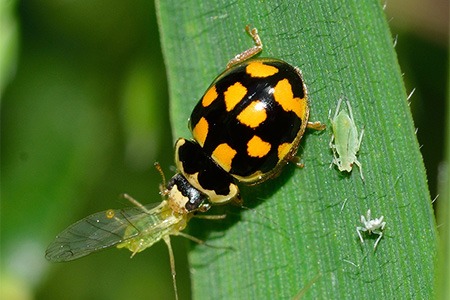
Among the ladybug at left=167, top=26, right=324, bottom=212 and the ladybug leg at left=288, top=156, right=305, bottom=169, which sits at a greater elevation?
the ladybug at left=167, top=26, right=324, bottom=212

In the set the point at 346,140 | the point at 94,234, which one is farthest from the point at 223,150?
the point at 94,234

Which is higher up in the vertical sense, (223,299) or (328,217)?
(328,217)

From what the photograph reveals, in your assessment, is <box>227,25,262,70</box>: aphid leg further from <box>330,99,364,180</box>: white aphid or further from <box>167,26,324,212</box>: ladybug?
<box>330,99,364,180</box>: white aphid

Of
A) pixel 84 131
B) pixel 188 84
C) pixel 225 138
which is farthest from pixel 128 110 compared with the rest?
pixel 225 138

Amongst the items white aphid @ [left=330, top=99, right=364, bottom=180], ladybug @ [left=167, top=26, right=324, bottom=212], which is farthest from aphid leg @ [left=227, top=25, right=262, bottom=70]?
white aphid @ [left=330, top=99, right=364, bottom=180]

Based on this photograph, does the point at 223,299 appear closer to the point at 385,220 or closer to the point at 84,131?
the point at 385,220

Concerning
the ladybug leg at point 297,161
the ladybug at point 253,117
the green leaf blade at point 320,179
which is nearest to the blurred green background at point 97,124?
the green leaf blade at point 320,179

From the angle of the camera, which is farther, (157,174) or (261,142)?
(157,174)
